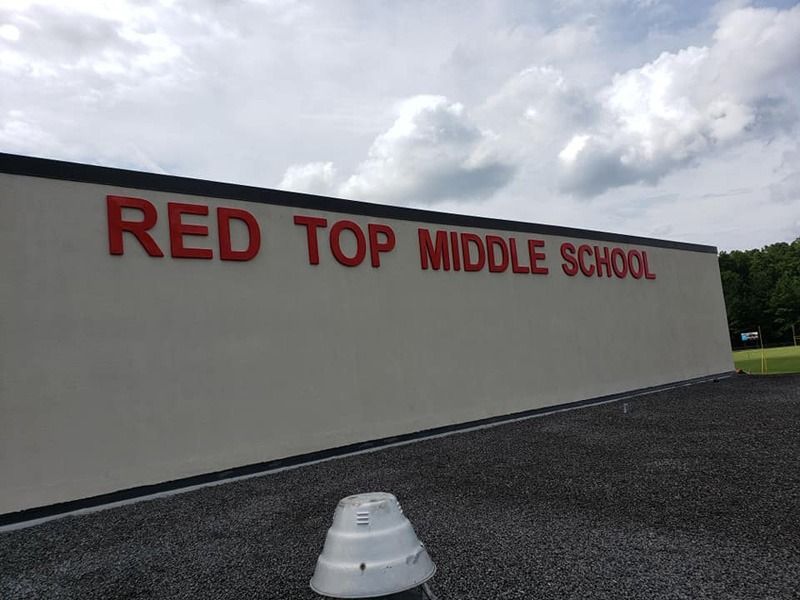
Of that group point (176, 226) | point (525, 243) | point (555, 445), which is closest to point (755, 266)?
point (525, 243)

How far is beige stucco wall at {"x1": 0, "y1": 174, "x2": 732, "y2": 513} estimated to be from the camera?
6.32 metres

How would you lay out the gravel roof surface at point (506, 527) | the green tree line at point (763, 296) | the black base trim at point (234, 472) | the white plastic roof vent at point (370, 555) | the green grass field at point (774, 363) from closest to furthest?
the white plastic roof vent at point (370, 555) → the gravel roof surface at point (506, 527) → the black base trim at point (234, 472) → the green grass field at point (774, 363) → the green tree line at point (763, 296)

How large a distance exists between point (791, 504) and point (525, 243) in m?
8.13

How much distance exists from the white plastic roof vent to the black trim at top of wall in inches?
252

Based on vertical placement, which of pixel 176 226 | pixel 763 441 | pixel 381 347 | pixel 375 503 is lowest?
pixel 763 441

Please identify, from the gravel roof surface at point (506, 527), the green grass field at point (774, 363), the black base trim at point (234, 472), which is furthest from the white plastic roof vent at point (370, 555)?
the green grass field at point (774, 363)

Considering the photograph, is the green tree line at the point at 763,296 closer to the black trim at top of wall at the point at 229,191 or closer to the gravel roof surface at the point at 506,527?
the black trim at top of wall at the point at 229,191

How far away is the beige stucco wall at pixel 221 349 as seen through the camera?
20.7 feet

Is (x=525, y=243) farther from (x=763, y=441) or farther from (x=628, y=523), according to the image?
(x=628, y=523)

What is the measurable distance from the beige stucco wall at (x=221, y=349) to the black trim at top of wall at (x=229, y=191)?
0.12 metres

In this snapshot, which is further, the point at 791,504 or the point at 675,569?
the point at 791,504

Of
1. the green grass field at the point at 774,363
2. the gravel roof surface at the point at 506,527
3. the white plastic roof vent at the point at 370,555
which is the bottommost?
the green grass field at the point at 774,363

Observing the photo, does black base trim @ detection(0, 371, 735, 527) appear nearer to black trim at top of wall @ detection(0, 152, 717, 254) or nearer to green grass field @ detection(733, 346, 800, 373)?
black trim at top of wall @ detection(0, 152, 717, 254)

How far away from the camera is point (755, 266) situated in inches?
2330
